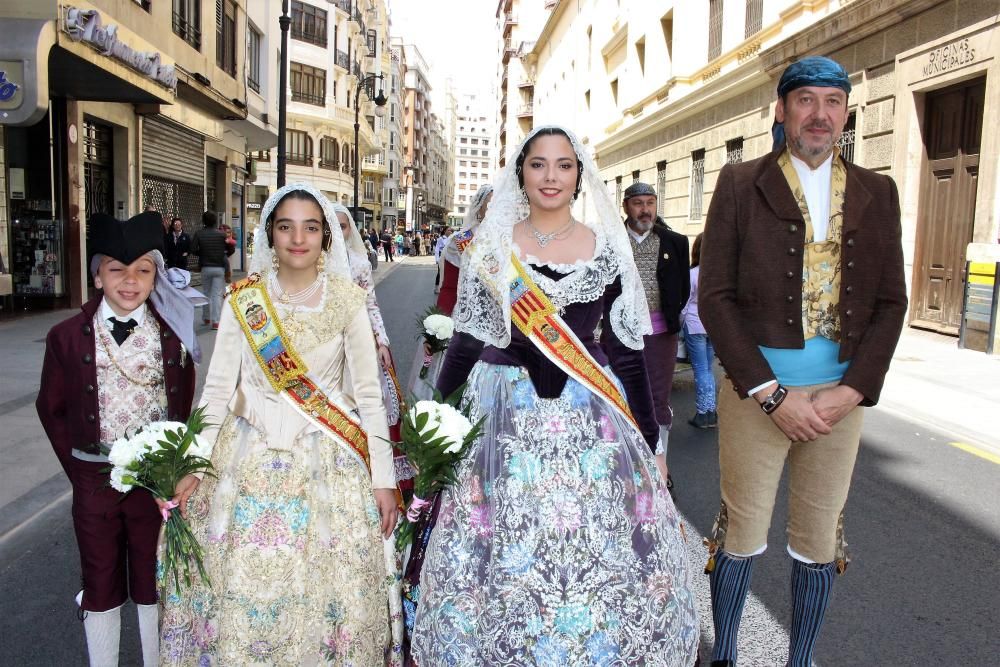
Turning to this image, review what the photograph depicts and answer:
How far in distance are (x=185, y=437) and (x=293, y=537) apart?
496mm

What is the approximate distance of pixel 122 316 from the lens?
10.00 feet

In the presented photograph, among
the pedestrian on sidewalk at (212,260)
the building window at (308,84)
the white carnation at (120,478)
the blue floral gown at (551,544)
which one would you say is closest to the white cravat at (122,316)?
the white carnation at (120,478)

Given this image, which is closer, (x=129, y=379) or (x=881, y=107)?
(x=129, y=379)

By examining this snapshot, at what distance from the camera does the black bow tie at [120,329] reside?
9.93 feet

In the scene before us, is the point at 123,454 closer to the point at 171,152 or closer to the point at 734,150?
the point at 734,150

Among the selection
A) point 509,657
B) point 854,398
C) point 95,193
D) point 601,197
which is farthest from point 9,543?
point 95,193

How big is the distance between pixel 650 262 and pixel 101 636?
4162mm

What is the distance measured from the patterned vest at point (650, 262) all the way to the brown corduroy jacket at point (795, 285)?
300 centimetres

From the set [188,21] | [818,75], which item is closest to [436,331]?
[818,75]

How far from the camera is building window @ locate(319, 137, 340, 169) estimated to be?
50.8 meters

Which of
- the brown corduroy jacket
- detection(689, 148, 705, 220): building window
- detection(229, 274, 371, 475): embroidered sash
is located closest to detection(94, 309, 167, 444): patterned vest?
detection(229, 274, 371, 475): embroidered sash

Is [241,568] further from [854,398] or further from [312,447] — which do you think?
[854,398]

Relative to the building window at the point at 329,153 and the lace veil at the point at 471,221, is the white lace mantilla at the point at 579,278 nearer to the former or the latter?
the lace veil at the point at 471,221

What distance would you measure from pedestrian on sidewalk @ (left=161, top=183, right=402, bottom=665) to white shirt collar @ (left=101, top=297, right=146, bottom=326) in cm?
34
